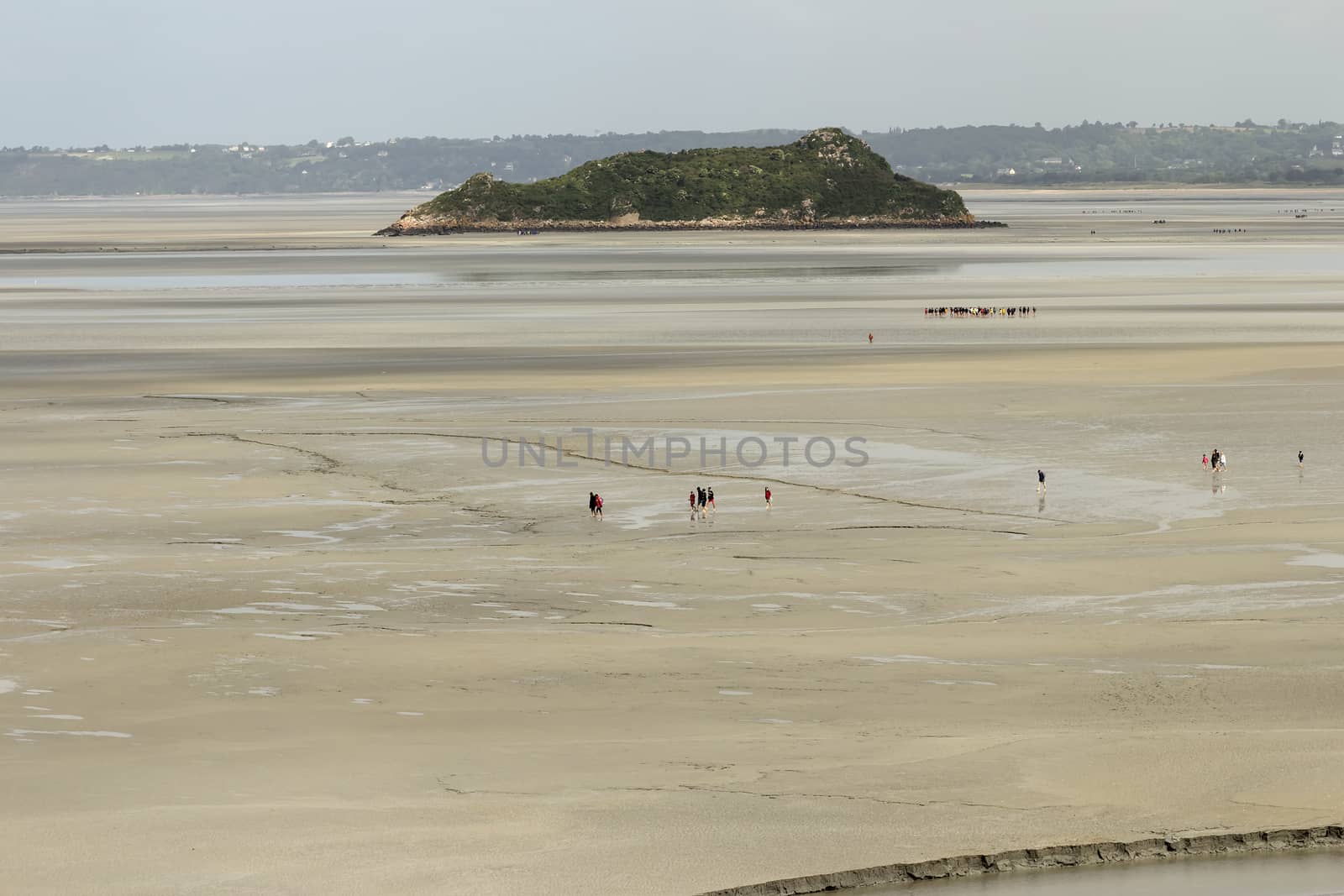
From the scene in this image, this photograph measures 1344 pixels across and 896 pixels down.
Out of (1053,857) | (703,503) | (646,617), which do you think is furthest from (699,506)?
(1053,857)

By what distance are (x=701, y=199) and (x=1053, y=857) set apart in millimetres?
168978

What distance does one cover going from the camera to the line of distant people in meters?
66.2

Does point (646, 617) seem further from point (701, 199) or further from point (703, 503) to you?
point (701, 199)

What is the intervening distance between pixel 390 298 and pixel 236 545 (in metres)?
53.2

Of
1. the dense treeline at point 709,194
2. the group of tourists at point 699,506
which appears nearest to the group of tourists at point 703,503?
the group of tourists at point 699,506

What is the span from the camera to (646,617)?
2164cm

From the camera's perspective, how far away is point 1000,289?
80562 millimetres

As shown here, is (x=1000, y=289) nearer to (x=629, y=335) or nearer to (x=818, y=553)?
(x=629, y=335)

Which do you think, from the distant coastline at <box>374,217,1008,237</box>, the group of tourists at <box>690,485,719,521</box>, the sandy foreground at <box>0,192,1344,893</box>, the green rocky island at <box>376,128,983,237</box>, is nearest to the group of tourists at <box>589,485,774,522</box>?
the group of tourists at <box>690,485,719,521</box>

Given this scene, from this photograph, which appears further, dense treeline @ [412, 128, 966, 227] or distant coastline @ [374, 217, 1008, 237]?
dense treeline @ [412, 128, 966, 227]

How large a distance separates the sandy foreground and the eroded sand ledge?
0.65 feet

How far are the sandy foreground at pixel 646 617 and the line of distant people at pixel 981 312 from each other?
1384 cm

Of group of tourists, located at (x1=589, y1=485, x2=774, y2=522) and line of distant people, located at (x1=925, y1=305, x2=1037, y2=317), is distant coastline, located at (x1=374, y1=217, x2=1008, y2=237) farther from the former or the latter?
group of tourists, located at (x1=589, y1=485, x2=774, y2=522)

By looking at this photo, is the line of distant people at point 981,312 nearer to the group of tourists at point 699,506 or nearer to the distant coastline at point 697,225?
the group of tourists at point 699,506
